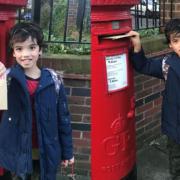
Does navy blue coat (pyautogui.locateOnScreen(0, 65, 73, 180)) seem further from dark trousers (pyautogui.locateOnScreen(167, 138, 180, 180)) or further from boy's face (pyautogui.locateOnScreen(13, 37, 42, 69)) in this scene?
dark trousers (pyautogui.locateOnScreen(167, 138, 180, 180))

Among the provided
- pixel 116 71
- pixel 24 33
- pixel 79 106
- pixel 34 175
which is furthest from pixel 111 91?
pixel 79 106

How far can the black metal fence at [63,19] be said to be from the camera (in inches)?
175

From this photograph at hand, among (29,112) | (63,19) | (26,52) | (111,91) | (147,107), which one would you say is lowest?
(147,107)

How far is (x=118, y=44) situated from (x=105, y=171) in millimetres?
860

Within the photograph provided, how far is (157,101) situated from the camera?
494 centimetres

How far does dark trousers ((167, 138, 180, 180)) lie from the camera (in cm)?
341

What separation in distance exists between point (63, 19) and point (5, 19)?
6.48ft

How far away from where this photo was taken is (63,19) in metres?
4.86

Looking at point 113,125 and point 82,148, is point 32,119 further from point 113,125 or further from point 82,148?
point 82,148

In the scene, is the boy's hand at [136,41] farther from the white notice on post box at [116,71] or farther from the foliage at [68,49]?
the foliage at [68,49]

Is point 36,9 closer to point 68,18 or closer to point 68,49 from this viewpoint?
point 68,18

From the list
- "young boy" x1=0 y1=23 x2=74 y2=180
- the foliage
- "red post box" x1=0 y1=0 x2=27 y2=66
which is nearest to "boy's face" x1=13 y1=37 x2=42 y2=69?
"young boy" x1=0 y1=23 x2=74 y2=180

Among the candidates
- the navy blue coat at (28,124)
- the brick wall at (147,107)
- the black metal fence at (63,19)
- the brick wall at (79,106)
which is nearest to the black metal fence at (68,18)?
the black metal fence at (63,19)

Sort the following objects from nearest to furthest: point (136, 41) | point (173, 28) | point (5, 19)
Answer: point (5, 19) → point (136, 41) → point (173, 28)
